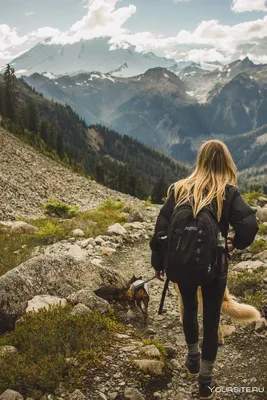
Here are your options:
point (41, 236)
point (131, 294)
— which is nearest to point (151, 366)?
point (131, 294)

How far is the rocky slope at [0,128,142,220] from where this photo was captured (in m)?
29.2

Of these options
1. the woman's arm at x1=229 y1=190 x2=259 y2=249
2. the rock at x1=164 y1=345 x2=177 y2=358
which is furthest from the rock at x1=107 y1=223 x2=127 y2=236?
the woman's arm at x1=229 y1=190 x2=259 y2=249

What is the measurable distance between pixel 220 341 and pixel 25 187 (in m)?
29.5

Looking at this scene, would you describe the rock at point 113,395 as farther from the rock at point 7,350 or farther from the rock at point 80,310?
the rock at point 80,310

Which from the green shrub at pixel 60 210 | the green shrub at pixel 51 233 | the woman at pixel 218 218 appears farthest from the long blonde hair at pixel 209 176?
the green shrub at pixel 60 210

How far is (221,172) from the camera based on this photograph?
5254mm

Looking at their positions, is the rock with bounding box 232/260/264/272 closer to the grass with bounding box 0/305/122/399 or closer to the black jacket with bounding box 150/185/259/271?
the grass with bounding box 0/305/122/399

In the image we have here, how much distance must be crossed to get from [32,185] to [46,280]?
92.8 ft

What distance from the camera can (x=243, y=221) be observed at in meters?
4.94

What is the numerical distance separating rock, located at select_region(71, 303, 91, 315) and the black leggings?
2304 mm

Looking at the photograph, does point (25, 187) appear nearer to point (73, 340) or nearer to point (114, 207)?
point (114, 207)

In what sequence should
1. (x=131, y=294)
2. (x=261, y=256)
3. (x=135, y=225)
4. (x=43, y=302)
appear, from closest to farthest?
(x=43, y=302) → (x=131, y=294) → (x=261, y=256) → (x=135, y=225)

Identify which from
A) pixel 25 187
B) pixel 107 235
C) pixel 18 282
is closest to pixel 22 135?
pixel 25 187

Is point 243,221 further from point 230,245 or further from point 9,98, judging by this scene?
point 9,98
